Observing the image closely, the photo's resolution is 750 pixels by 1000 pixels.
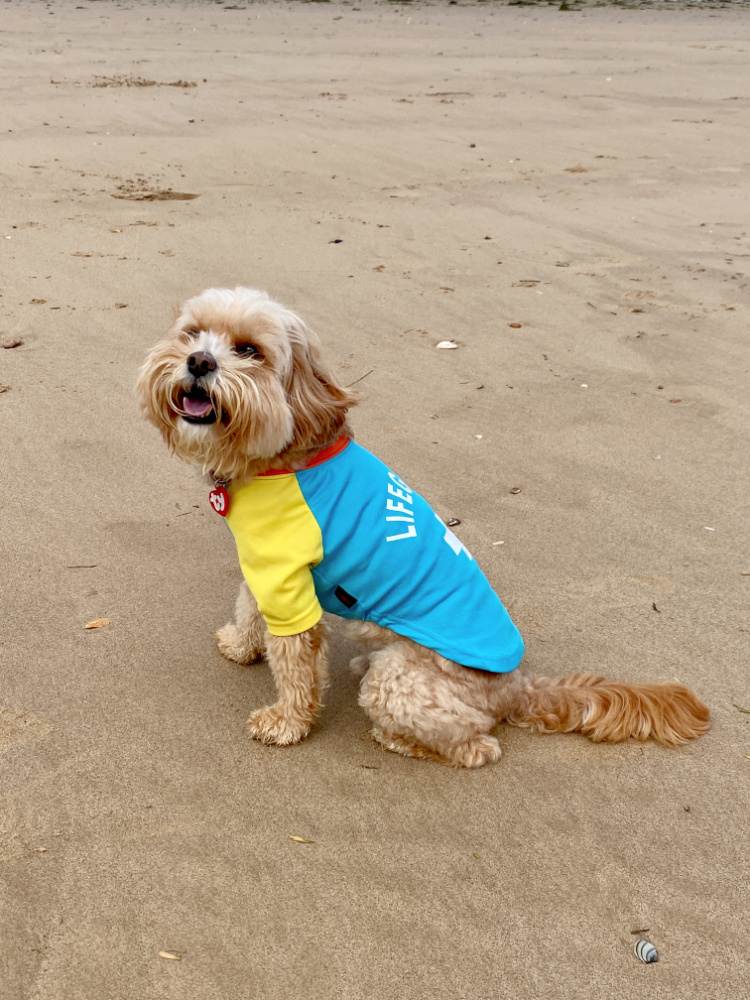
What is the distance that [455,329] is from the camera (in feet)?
22.2

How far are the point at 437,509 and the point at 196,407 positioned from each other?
2104 millimetres

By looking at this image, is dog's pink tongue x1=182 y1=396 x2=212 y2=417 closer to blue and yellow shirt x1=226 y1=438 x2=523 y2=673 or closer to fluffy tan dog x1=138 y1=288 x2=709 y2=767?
fluffy tan dog x1=138 y1=288 x2=709 y2=767

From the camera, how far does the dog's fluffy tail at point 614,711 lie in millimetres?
3277

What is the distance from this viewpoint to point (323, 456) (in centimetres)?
313

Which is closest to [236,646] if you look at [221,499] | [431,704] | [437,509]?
[221,499]

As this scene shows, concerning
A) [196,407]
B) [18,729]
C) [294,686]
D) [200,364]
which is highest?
[200,364]

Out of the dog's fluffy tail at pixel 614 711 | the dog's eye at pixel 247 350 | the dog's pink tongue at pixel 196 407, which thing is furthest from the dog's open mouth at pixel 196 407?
the dog's fluffy tail at pixel 614 711

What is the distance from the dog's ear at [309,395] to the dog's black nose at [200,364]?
0.28 m

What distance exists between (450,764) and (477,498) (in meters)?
1.93

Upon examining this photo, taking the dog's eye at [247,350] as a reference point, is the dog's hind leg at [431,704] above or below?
below

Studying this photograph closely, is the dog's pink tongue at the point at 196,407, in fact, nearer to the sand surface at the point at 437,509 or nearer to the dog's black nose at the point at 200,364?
the dog's black nose at the point at 200,364

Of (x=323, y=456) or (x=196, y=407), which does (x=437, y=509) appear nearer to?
(x=323, y=456)

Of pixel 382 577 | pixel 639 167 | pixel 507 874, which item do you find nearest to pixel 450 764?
pixel 507 874

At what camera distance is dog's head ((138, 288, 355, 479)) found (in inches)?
113
